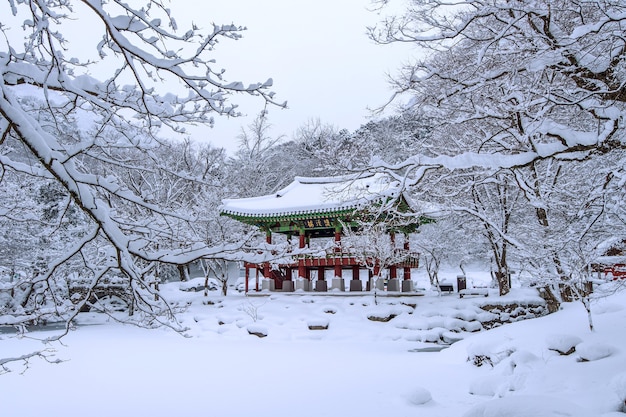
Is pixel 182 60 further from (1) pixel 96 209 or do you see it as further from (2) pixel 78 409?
(2) pixel 78 409

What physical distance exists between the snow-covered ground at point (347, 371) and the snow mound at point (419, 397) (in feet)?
0.06

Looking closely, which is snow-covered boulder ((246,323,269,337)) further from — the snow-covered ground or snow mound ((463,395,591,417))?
snow mound ((463,395,591,417))

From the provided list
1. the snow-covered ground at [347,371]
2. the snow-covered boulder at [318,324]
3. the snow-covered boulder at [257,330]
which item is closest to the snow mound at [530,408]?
the snow-covered ground at [347,371]

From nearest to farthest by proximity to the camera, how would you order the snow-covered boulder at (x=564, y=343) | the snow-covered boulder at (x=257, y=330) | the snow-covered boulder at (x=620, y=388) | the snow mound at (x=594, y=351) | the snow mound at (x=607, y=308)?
the snow-covered boulder at (x=620, y=388)
the snow mound at (x=594, y=351)
the snow-covered boulder at (x=564, y=343)
the snow mound at (x=607, y=308)
the snow-covered boulder at (x=257, y=330)

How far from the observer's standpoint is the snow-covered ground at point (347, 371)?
6724 millimetres

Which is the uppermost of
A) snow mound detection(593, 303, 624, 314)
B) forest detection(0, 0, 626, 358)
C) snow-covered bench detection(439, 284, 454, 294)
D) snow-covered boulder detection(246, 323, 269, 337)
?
forest detection(0, 0, 626, 358)

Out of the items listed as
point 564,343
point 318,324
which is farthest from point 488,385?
point 318,324

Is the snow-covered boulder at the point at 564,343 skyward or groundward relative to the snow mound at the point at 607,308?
groundward

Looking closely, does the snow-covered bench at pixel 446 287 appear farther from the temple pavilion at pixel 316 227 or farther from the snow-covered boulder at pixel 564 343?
the snow-covered boulder at pixel 564 343

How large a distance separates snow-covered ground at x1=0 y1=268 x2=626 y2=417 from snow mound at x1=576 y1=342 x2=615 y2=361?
1 cm

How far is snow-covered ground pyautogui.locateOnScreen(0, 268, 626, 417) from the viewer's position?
22.1 ft

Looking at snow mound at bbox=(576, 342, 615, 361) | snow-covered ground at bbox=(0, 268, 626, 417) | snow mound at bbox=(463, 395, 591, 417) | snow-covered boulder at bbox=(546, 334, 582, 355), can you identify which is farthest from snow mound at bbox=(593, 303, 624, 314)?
snow mound at bbox=(463, 395, 591, 417)

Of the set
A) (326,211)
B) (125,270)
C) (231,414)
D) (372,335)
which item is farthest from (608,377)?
(326,211)

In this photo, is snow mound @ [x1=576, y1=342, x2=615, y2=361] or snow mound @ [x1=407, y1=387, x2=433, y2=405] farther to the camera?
snow mound @ [x1=407, y1=387, x2=433, y2=405]
